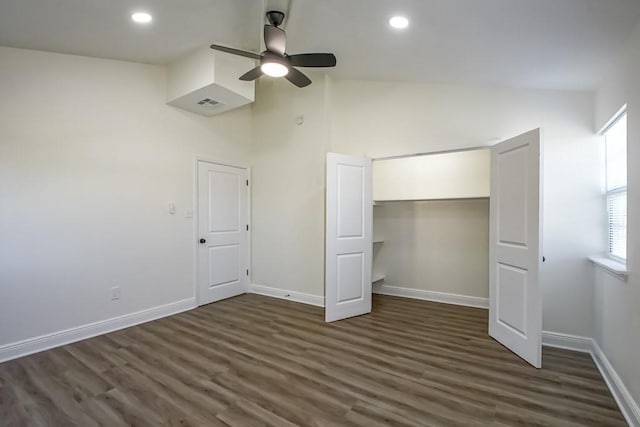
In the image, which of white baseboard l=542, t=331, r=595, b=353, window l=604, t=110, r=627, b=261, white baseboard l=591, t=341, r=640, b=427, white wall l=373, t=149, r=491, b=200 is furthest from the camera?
white wall l=373, t=149, r=491, b=200

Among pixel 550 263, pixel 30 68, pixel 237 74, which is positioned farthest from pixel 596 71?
pixel 30 68

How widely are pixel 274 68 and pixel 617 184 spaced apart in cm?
301

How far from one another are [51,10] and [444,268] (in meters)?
4.95

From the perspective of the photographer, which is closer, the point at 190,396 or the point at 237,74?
the point at 190,396

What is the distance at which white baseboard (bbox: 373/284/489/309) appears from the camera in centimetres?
435

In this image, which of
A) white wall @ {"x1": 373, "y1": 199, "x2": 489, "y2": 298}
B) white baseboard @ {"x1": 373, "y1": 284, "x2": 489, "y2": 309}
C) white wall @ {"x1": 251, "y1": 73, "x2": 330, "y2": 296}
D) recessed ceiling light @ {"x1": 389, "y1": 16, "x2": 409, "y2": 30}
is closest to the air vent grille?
white wall @ {"x1": 251, "y1": 73, "x2": 330, "y2": 296}

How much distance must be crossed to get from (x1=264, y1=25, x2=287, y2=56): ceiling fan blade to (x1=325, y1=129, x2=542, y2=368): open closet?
4.66 ft

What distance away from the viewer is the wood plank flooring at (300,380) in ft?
6.82

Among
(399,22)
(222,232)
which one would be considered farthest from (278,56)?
(222,232)

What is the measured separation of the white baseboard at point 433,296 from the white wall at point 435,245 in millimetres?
56

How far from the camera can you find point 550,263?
10.3 ft

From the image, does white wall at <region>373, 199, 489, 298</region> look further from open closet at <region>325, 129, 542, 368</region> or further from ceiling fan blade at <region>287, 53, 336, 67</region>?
ceiling fan blade at <region>287, 53, 336, 67</region>

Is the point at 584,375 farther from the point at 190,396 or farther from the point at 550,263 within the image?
the point at 190,396

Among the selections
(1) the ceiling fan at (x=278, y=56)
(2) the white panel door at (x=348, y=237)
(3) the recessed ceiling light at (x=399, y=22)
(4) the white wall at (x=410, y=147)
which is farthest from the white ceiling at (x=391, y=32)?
(2) the white panel door at (x=348, y=237)
